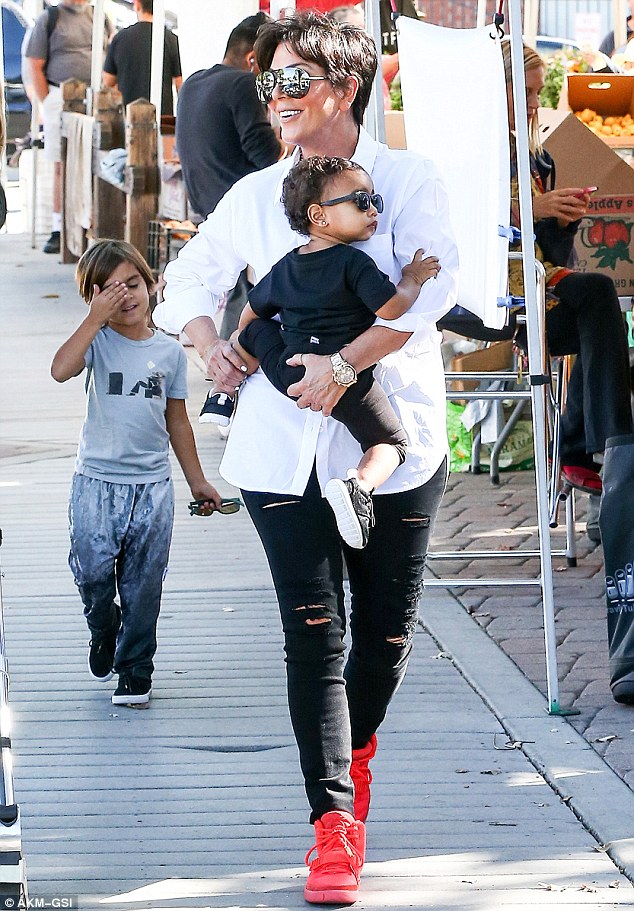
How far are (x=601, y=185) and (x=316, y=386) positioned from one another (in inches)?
145

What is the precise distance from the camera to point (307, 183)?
3.22 m

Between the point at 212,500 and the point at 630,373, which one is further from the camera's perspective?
the point at 630,373

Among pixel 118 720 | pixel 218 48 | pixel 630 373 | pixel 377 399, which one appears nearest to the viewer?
pixel 377 399

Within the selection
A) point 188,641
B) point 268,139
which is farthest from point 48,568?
point 268,139

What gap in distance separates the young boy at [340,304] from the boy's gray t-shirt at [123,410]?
4.37 ft

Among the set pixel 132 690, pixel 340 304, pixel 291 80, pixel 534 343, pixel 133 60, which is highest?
pixel 291 80

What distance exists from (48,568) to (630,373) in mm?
2524

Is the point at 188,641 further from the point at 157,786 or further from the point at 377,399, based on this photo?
the point at 377,399

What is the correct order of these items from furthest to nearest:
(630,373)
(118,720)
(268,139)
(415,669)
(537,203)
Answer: (268,139), (630,373), (537,203), (415,669), (118,720)

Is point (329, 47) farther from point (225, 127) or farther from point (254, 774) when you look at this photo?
point (225, 127)

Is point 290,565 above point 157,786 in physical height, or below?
above

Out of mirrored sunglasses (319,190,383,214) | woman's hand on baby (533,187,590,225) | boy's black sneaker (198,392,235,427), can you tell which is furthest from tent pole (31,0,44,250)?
mirrored sunglasses (319,190,383,214)

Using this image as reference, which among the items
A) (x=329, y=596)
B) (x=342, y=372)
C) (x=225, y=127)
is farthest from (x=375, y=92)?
(x=329, y=596)

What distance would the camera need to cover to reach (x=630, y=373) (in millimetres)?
6164
